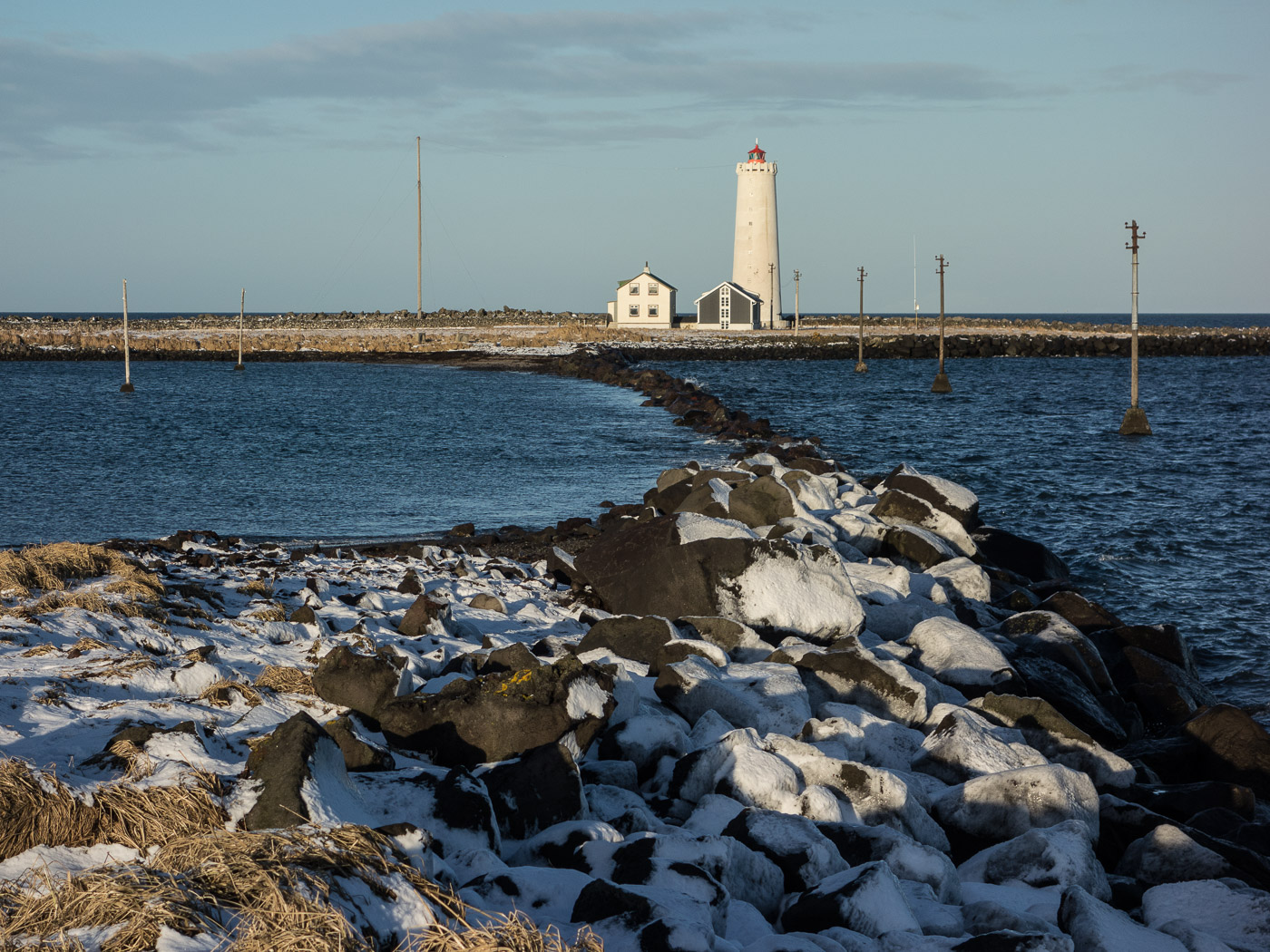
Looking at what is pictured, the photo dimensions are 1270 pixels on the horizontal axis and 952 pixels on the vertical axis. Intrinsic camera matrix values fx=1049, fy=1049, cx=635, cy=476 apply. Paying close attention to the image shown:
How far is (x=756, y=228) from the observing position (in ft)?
247

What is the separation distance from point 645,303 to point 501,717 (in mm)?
73754

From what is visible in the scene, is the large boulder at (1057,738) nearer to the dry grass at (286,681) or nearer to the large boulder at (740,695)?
the large boulder at (740,695)

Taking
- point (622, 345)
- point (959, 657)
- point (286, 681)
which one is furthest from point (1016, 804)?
point (622, 345)

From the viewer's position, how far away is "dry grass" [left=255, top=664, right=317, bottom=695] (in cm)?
646

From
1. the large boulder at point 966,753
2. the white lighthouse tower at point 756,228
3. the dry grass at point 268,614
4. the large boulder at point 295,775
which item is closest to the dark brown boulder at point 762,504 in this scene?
the dry grass at point 268,614

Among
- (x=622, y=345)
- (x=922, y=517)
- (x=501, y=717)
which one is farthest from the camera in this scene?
(x=622, y=345)

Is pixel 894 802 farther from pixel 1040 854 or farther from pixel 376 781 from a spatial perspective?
pixel 376 781

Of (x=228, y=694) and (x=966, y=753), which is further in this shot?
(x=966, y=753)

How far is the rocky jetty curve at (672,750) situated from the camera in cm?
408

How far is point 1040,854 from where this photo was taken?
16.8 ft

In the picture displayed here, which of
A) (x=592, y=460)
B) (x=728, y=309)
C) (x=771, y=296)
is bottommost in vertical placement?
(x=592, y=460)

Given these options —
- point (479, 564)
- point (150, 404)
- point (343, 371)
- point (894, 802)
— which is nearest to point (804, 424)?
point (479, 564)

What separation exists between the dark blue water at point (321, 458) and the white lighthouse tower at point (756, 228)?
3292cm

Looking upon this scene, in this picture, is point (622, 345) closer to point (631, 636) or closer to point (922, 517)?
point (922, 517)
